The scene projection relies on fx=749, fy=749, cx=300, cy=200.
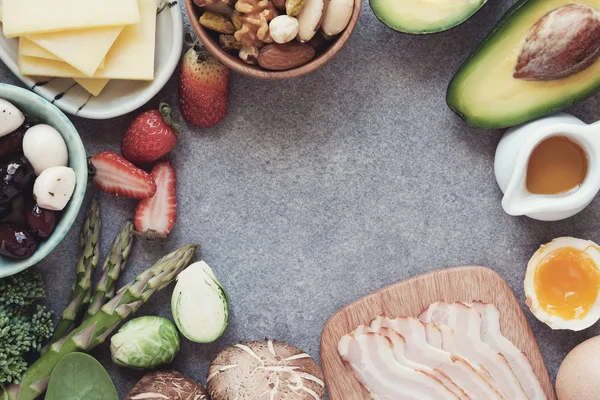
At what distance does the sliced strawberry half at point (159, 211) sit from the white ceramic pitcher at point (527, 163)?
24.1 inches

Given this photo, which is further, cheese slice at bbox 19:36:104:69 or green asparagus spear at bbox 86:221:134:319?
green asparagus spear at bbox 86:221:134:319

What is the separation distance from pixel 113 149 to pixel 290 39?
0.43m

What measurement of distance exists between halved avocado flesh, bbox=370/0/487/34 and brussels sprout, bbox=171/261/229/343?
0.57 meters

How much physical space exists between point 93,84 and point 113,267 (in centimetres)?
34

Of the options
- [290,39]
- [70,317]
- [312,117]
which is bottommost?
[70,317]

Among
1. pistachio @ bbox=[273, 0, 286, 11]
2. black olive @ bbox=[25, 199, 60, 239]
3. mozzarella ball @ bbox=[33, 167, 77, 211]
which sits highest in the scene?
pistachio @ bbox=[273, 0, 286, 11]

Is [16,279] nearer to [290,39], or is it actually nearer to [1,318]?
[1,318]

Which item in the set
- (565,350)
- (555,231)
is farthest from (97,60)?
(565,350)

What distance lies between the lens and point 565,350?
1.44 m

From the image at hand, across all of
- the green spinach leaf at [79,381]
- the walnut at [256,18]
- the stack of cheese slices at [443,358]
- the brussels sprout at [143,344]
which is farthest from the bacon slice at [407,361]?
the walnut at [256,18]

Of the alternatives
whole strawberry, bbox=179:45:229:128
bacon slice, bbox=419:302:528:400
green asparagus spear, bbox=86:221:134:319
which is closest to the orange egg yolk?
bacon slice, bbox=419:302:528:400

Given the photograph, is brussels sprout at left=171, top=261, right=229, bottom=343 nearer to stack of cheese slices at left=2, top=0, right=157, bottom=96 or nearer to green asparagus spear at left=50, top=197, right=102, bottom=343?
green asparagus spear at left=50, top=197, right=102, bottom=343

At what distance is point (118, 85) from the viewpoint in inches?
54.4

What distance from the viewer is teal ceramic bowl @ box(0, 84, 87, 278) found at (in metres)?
1.27
